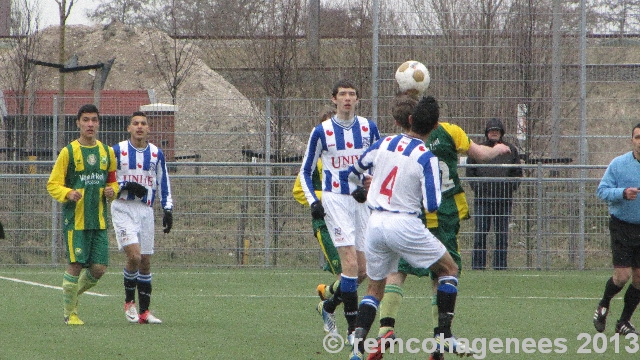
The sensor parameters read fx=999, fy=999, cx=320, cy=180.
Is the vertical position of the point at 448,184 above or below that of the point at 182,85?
below

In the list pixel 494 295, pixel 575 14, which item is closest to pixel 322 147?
pixel 494 295

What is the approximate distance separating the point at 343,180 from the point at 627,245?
2.74 m

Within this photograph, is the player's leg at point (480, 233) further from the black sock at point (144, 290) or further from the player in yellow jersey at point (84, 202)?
the player in yellow jersey at point (84, 202)

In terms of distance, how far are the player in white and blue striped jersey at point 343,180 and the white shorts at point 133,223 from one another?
2.12 metres

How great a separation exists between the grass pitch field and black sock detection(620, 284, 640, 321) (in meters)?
0.24

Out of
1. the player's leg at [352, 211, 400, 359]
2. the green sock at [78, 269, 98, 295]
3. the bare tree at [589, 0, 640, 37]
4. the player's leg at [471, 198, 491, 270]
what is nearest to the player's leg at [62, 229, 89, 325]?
the green sock at [78, 269, 98, 295]

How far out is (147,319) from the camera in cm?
959

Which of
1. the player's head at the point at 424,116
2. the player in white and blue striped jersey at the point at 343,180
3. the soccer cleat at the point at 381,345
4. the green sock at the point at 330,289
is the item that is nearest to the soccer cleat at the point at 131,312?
the green sock at the point at 330,289

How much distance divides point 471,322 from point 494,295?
8.79 ft

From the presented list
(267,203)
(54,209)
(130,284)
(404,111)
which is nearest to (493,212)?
(267,203)

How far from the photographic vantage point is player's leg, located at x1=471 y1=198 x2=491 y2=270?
51.0ft

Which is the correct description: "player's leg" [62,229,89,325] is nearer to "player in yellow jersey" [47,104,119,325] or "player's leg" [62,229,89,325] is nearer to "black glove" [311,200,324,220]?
"player in yellow jersey" [47,104,119,325]

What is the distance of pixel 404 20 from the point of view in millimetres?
16234

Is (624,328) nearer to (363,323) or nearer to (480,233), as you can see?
(363,323)
